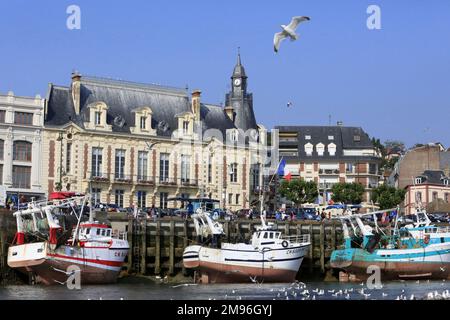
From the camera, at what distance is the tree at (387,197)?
107m

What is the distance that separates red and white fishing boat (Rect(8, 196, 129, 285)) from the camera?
54625 mm

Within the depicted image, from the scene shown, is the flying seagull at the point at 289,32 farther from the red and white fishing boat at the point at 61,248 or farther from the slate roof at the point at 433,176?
A: the slate roof at the point at 433,176

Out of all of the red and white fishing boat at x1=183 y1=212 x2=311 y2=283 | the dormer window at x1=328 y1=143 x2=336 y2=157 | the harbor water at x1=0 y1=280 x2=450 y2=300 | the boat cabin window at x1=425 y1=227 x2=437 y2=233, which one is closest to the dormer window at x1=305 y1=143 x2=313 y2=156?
the dormer window at x1=328 y1=143 x2=336 y2=157

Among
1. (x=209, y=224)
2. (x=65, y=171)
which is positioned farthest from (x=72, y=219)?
(x=65, y=171)

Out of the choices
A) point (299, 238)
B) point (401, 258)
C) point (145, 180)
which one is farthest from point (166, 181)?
point (401, 258)

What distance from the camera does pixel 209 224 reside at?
205 feet

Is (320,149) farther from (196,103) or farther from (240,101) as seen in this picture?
(196,103)

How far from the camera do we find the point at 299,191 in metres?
110

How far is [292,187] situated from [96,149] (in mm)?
29684

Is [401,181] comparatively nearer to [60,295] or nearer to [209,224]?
[209,224]

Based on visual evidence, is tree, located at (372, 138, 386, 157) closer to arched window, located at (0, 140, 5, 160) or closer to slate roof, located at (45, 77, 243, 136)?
slate roof, located at (45, 77, 243, 136)

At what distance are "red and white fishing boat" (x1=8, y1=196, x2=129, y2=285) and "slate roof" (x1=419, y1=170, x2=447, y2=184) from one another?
2616 inches

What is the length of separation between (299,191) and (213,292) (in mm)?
60835

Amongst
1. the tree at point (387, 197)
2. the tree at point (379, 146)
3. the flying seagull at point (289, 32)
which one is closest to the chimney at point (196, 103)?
the tree at point (387, 197)
